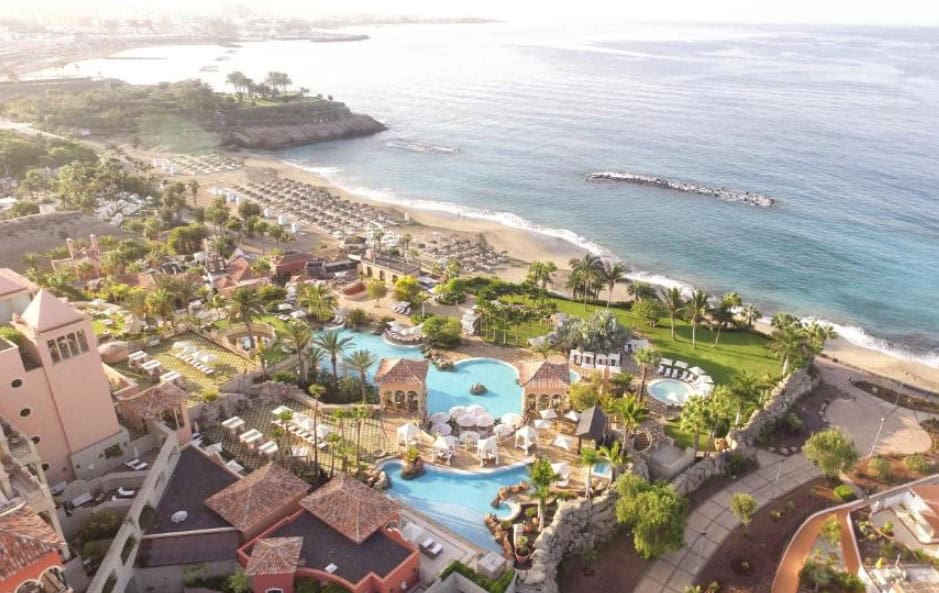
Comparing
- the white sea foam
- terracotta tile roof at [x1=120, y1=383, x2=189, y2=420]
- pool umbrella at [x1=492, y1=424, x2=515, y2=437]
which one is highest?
terracotta tile roof at [x1=120, y1=383, x2=189, y2=420]

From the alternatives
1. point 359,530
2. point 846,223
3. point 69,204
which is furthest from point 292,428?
point 846,223

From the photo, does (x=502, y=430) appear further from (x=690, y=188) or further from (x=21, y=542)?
(x=690, y=188)

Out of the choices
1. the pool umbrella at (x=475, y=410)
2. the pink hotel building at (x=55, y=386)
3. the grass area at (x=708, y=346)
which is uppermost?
the pink hotel building at (x=55, y=386)

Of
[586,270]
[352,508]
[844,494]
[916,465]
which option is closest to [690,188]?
[586,270]

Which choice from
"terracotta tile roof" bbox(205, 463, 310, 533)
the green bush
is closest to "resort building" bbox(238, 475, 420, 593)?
"terracotta tile roof" bbox(205, 463, 310, 533)

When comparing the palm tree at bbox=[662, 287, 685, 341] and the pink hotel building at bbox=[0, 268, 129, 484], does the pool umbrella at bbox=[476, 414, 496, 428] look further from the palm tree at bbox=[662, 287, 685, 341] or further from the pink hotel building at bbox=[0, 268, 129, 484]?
the palm tree at bbox=[662, 287, 685, 341]

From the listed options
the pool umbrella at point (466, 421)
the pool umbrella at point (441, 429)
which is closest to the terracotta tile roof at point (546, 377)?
the pool umbrella at point (466, 421)

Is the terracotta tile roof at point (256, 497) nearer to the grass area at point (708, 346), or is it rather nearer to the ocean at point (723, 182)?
the grass area at point (708, 346)
